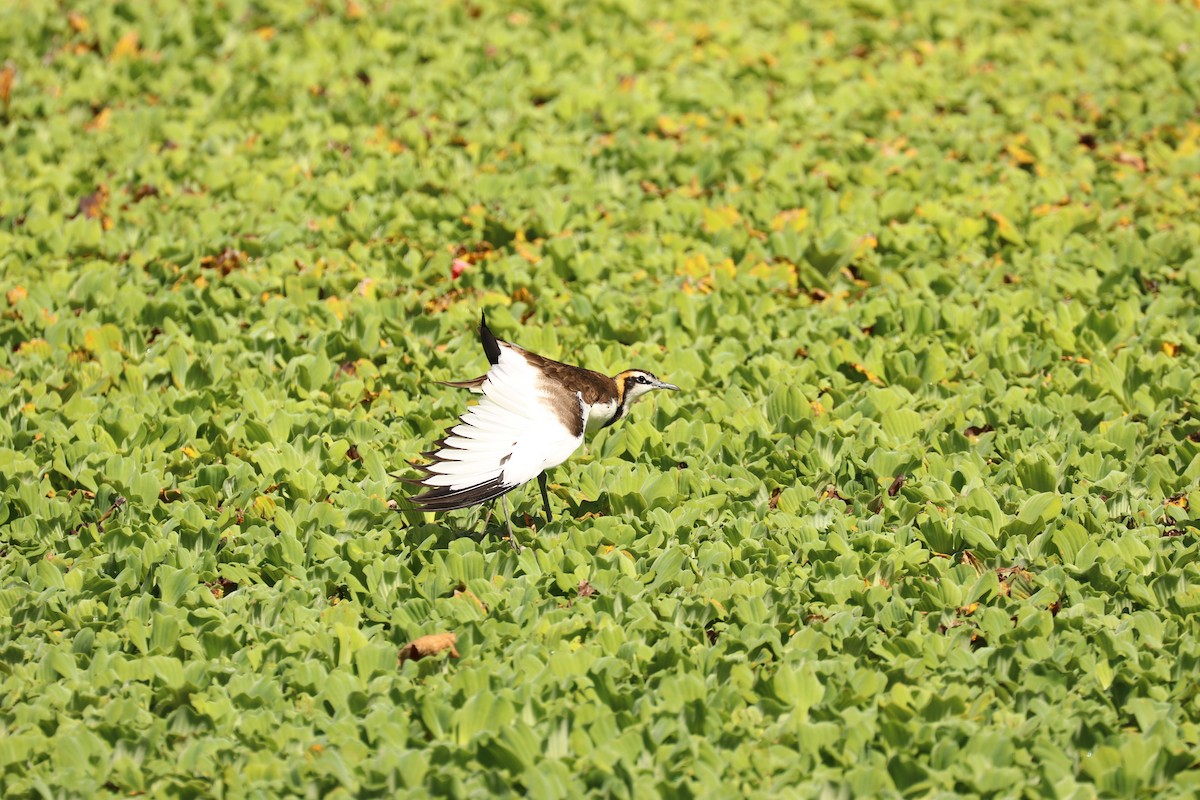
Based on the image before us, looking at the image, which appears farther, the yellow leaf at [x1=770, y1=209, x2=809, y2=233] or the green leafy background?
the yellow leaf at [x1=770, y1=209, x2=809, y2=233]

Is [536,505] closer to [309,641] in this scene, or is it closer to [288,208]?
[309,641]

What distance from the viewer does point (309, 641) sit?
12.2ft

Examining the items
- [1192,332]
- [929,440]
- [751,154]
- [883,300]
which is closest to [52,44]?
[751,154]

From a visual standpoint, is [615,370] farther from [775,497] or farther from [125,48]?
[125,48]

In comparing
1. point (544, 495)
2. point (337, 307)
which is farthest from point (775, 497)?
point (337, 307)

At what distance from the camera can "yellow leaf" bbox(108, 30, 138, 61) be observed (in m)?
7.86

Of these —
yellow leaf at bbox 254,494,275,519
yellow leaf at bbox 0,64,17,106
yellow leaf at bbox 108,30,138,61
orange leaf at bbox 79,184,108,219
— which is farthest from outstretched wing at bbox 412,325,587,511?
yellow leaf at bbox 108,30,138,61

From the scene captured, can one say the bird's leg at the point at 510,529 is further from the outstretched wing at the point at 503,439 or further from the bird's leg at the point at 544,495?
the outstretched wing at the point at 503,439

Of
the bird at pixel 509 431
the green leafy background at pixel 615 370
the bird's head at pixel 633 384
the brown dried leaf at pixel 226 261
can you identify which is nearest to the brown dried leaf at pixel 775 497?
the green leafy background at pixel 615 370

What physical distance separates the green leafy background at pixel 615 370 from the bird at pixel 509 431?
12.0 inches

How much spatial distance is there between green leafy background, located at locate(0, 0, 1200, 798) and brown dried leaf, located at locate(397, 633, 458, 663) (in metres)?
0.06

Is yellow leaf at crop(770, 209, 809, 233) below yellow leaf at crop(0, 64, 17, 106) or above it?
below

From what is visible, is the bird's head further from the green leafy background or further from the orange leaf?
the orange leaf

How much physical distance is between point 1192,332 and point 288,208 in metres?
3.92
